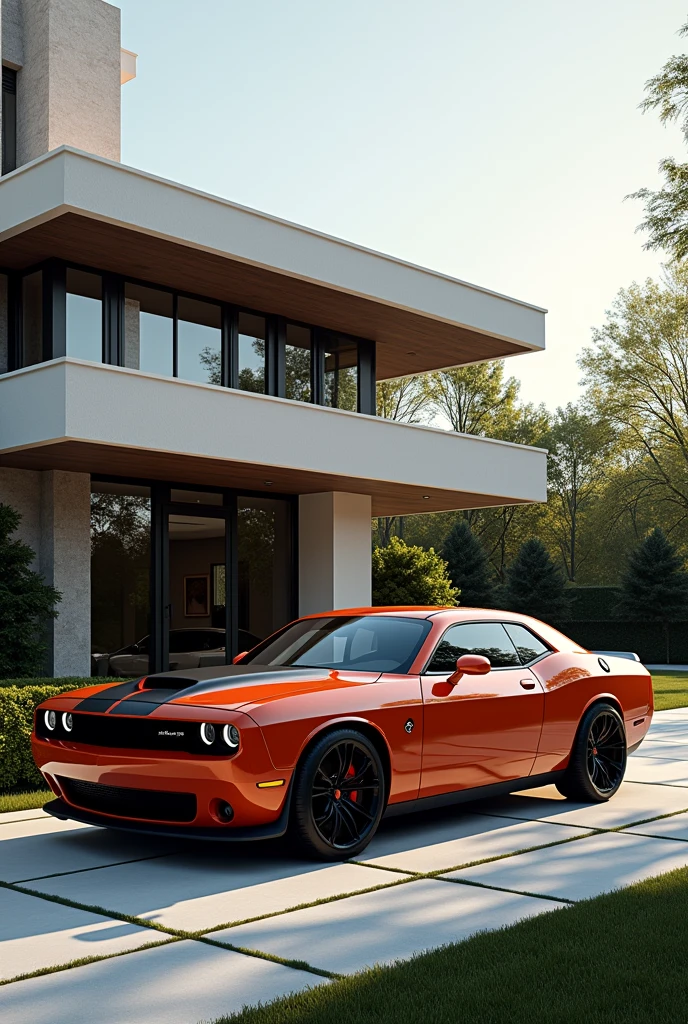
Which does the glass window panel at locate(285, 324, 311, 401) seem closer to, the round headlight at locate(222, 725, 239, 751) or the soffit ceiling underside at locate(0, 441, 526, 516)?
the soffit ceiling underside at locate(0, 441, 526, 516)

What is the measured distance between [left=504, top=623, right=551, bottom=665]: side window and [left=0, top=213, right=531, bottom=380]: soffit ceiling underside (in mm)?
8218

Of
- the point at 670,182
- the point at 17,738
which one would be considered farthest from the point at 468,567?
the point at 17,738

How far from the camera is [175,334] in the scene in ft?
55.8

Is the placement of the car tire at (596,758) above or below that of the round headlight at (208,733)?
below

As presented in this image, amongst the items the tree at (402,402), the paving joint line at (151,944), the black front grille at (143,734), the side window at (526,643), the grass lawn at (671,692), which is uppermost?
the tree at (402,402)

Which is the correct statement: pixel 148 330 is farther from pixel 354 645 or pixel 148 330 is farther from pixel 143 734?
pixel 143 734

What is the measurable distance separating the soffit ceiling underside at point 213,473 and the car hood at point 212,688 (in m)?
6.98

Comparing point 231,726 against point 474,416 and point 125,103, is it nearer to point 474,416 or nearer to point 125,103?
point 125,103

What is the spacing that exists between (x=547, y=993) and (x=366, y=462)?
1379cm

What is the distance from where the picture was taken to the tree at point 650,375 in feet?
158

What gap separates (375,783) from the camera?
652 centimetres

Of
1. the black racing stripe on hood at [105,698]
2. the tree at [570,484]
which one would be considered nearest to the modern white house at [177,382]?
the black racing stripe on hood at [105,698]

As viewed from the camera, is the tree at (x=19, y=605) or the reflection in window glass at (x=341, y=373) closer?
the tree at (x=19, y=605)

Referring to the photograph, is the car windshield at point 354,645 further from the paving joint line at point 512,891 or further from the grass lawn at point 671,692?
the grass lawn at point 671,692
